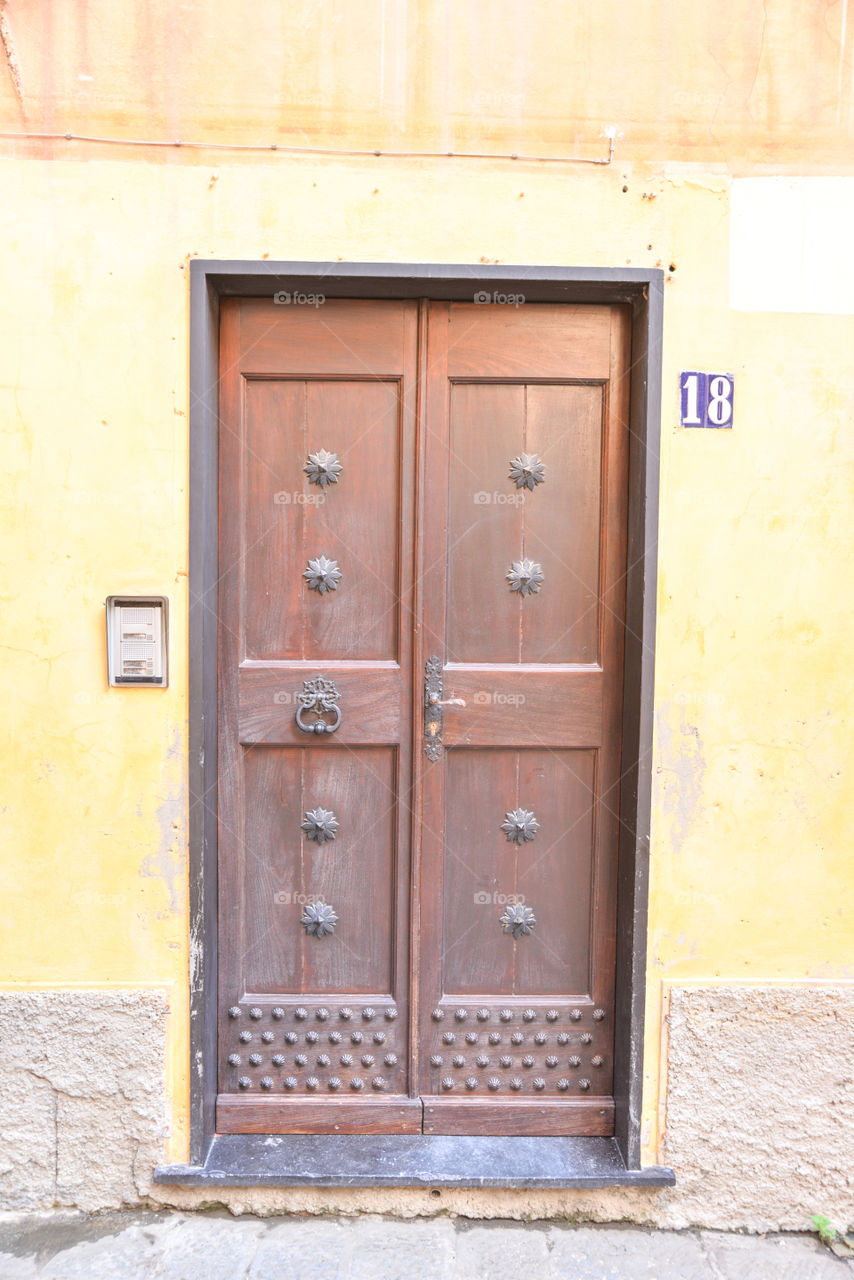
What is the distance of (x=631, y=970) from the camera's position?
2500mm

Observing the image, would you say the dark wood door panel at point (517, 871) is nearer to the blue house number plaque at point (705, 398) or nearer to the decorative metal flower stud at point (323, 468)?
the decorative metal flower stud at point (323, 468)

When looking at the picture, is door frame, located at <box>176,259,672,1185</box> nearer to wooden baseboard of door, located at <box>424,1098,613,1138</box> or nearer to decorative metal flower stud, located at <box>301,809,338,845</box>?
wooden baseboard of door, located at <box>424,1098,613,1138</box>

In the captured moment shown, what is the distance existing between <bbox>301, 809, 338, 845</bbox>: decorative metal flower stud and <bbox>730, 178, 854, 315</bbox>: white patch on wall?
6.32 feet

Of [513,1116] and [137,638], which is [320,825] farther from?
[513,1116]

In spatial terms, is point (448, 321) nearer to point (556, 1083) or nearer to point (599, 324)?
point (599, 324)

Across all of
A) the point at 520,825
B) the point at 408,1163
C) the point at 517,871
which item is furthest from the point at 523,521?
the point at 408,1163

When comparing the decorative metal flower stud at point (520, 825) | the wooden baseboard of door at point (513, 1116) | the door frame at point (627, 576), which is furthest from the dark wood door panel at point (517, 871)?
the wooden baseboard of door at point (513, 1116)

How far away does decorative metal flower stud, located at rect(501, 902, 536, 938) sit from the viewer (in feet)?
8.53

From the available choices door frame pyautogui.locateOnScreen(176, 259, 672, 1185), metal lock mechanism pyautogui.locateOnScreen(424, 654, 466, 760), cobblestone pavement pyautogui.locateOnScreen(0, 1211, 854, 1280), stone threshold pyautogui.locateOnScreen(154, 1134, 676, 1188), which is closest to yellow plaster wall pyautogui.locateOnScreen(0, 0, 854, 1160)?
door frame pyautogui.locateOnScreen(176, 259, 672, 1185)

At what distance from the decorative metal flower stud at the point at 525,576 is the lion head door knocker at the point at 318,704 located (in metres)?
0.63

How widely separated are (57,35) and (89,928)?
2.53m

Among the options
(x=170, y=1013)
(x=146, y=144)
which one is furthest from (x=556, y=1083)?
(x=146, y=144)

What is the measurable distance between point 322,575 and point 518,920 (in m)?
1.22

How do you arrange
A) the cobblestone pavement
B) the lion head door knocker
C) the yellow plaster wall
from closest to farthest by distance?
1. the cobblestone pavement
2. the yellow plaster wall
3. the lion head door knocker
